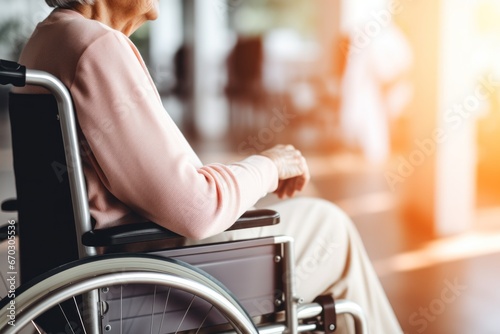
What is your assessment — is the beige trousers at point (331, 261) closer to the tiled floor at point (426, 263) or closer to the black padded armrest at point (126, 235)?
the black padded armrest at point (126, 235)

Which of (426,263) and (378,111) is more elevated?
(378,111)

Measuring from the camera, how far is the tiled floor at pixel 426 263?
6.98 ft

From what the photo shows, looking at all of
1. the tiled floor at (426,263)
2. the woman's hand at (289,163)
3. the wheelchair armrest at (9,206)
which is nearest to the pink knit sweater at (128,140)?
the woman's hand at (289,163)

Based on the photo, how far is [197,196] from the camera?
Result: 3.20ft

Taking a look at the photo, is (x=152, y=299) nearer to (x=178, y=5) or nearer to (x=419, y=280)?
(x=419, y=280)

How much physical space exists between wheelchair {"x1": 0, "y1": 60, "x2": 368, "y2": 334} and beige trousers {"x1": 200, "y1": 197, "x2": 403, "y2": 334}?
0.09m

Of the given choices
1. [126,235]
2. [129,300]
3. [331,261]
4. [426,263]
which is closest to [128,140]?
[126,235]

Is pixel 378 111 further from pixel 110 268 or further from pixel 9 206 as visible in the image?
pixel 110 268

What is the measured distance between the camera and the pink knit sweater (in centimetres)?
95

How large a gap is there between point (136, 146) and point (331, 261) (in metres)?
0.54

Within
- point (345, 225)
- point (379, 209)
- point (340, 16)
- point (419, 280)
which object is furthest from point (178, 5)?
point (345, 225)

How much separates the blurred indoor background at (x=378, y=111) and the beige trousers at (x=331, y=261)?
2.44ft

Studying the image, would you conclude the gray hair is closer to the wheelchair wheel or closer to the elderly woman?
the elderly woman

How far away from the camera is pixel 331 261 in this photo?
1.28m
